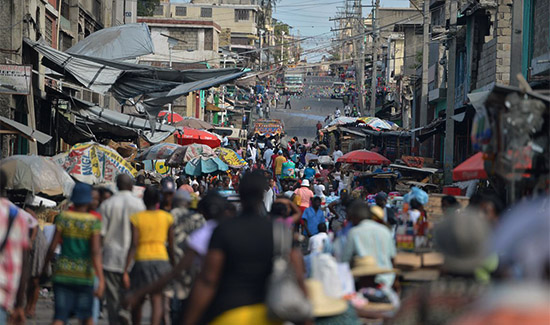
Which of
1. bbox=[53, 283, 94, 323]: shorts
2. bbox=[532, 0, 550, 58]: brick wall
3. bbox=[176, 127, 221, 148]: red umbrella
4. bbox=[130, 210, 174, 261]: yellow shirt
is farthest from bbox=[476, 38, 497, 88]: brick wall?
bbox=[53, 283, 94, 323]: shorts

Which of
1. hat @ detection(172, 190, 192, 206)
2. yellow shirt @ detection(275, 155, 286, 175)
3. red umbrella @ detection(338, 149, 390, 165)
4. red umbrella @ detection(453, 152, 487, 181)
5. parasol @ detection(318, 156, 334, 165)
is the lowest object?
parasol @ detection(318, 156, 334, 165)

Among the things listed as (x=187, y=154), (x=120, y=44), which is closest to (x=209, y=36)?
(x=187, y=154)

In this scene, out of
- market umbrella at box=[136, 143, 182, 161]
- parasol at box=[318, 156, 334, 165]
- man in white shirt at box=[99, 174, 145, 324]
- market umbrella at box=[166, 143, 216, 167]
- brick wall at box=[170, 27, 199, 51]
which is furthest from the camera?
brick wall at box=[170, 27, 199, 51]

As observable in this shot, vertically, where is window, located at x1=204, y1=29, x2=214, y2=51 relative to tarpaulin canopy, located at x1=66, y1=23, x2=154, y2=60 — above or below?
above

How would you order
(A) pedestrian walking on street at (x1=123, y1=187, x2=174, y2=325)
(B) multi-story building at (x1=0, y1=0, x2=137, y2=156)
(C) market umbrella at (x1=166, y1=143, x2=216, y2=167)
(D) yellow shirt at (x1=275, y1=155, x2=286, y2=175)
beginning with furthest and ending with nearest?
(D) yellow shirt at (x1=275, y1=155, x2=286, y2=175), (C) market umbrella at (x1=166, y1=143, x2=216, y2=167), (B) multi-story building at (x1=0, y1=0, x2=137, y2=156), (A) pedestrian walking on street at (x1=123, y1=187, x2=174, y2=325)

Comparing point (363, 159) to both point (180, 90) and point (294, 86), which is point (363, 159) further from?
point (294, 86)

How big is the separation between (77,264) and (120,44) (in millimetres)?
13223

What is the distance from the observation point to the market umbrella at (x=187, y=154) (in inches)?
957

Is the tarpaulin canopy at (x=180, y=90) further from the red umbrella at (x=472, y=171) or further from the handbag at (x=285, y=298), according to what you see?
the handbag at (x=285, y=298)

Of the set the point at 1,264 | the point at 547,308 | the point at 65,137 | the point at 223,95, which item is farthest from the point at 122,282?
the point at 223,95

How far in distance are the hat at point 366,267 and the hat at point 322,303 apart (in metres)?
0.95

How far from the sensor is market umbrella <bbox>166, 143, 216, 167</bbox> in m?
24.3

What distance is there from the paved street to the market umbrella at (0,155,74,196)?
157 feet

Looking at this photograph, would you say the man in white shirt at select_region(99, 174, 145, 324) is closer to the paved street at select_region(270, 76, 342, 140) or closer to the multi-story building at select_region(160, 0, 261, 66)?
the paved street at select_region(270, 76, 342, 140)
